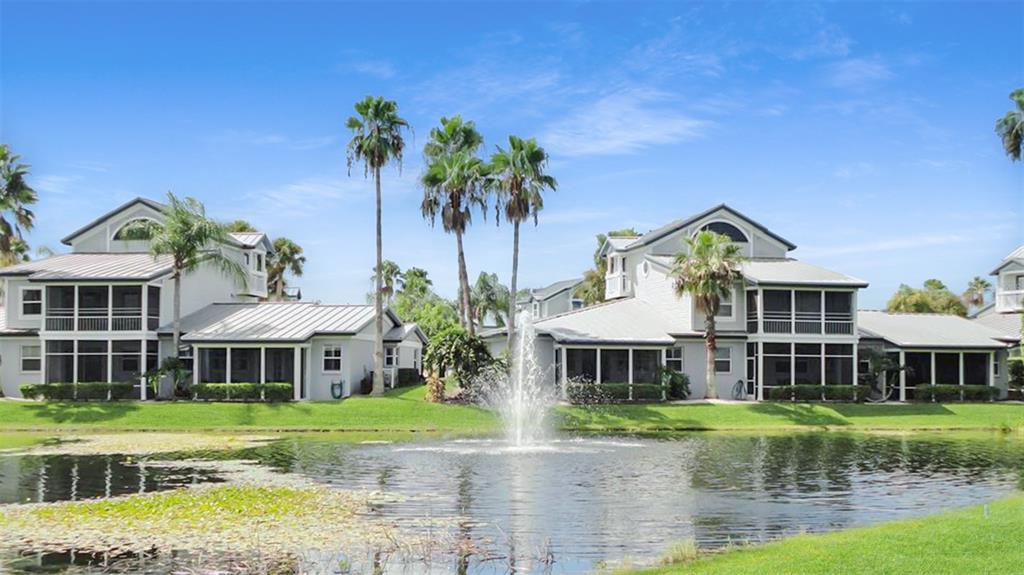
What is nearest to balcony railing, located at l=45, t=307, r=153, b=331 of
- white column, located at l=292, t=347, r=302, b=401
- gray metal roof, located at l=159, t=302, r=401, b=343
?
gray metal roof, located at l=159, t=302, r=401, b=343

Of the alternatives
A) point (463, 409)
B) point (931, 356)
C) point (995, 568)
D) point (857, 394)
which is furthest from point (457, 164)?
point (995, 568)

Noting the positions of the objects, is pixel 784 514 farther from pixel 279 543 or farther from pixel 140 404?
pixel 140 404

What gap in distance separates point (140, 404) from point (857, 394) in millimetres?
33498

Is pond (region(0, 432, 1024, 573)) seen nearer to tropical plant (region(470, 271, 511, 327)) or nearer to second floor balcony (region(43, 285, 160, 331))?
second floor balcony (region(43, 285, 160, 331))

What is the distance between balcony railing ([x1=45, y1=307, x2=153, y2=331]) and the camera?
159ft

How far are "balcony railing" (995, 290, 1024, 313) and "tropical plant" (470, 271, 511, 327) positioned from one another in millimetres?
36035

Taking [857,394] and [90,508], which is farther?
[857,394]

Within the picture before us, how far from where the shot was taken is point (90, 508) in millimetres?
20219

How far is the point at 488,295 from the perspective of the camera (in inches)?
3233

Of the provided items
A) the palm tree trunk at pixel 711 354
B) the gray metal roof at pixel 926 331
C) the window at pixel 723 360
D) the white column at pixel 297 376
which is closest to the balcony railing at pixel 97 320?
the white column at pixel 297 376

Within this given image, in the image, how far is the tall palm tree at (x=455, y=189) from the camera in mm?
50875

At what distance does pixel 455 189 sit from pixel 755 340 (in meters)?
16.9

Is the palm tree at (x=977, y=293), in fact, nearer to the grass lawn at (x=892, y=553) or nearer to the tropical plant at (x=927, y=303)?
the tropical plant at (x=927, y=303)

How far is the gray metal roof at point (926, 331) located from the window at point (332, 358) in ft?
89.5
